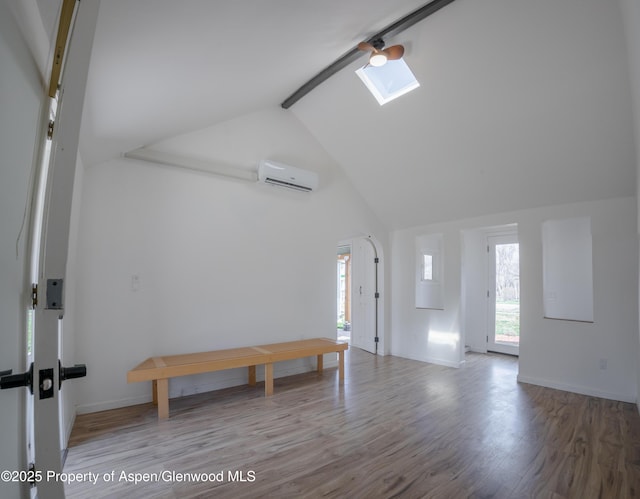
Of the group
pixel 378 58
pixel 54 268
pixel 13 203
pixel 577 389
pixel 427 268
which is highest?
pixel 378 58

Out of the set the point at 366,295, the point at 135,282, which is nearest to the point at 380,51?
the point at 135,282

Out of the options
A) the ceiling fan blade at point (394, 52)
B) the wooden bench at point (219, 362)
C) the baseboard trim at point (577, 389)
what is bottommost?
the baseboard trim at point (577, 389)

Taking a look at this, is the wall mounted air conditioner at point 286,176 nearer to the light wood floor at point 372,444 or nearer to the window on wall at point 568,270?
the light wood floor at point 372,444

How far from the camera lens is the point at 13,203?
1.04m

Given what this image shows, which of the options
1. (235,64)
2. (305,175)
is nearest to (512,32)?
(235,64)

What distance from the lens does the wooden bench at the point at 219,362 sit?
305 cm

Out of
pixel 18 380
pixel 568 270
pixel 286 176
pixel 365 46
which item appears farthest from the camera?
pixel 568 270

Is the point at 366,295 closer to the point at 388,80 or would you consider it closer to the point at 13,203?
the point at 388,80

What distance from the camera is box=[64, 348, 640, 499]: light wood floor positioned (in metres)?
2.07

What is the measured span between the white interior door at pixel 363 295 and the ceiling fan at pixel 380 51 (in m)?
3.65

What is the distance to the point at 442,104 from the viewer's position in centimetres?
361

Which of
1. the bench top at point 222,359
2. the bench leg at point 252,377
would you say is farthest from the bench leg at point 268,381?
the bench leg at point 252,377

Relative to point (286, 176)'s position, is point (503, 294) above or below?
below

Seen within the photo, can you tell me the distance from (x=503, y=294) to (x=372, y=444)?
4674mm
